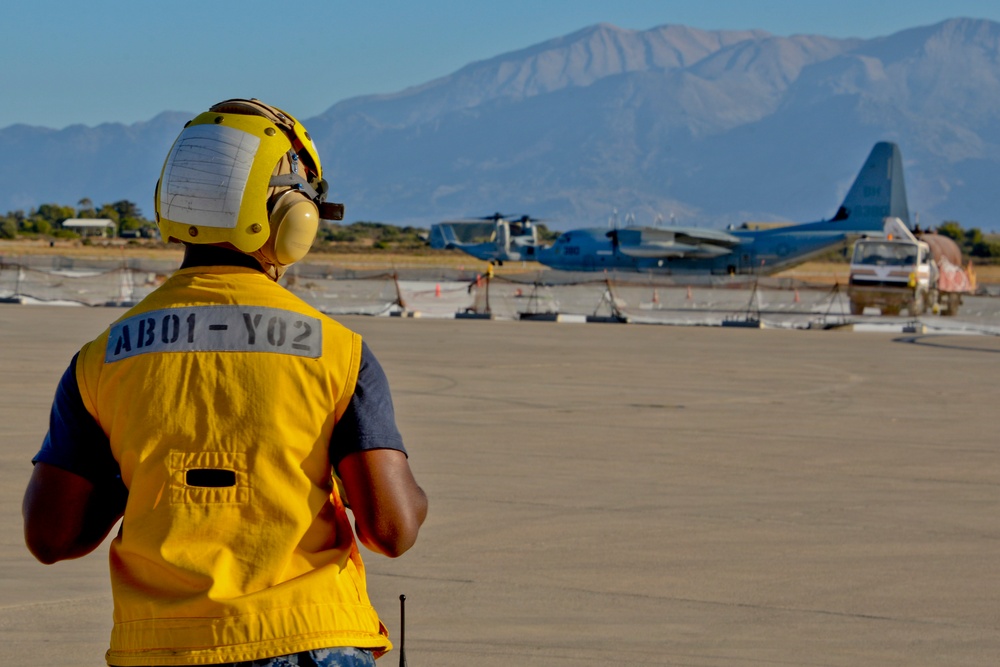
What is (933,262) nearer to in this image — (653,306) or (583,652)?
(653,306)

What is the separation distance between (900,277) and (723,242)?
30160mm

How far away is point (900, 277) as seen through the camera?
37.8 metres

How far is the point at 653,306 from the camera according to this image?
136 feet

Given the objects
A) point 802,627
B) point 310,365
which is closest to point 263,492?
point 310,365

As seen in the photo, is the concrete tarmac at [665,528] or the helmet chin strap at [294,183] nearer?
the helmet chin strap at [294,183]

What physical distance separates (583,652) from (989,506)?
5.05 metres

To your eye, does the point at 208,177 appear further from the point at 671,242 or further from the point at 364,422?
the point at 671,242

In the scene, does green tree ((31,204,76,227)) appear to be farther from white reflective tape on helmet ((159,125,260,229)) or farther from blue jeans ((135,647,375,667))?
blue jeans ((135,647,375,667))

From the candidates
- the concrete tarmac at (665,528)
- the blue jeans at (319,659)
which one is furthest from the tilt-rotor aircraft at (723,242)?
the blue jeans at (319,659)

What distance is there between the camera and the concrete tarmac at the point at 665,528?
604 cm

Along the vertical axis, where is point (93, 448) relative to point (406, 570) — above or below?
above

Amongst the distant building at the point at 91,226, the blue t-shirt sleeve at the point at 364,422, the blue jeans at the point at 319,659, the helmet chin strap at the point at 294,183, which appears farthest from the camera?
the distant building at the point at 91,226

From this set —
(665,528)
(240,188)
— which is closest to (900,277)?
(665,528)

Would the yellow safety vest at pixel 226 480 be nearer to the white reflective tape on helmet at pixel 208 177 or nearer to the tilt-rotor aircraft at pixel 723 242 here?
the white reflective tape on helmet at pixel 208 177
